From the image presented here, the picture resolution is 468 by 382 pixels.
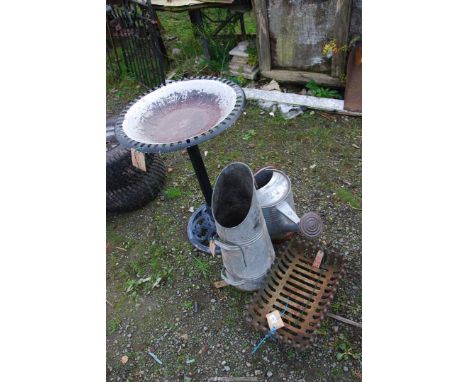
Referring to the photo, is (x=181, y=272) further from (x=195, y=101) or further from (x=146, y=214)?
(x=195, y=101)

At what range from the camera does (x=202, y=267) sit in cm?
340

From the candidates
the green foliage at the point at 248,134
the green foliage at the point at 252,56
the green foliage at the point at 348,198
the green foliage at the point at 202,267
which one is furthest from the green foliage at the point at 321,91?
the green foliage at the point at 202,267

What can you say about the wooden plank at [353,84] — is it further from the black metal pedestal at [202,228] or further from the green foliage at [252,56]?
the black metal pedestal at [202,228]

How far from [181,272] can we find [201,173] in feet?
3.42

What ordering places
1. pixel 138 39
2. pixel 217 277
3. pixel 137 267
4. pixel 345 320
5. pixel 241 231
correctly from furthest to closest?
pixel 138 39 → pixel 137 267 → pixel 217 277 → pixel 345 320 → pixel 241 231

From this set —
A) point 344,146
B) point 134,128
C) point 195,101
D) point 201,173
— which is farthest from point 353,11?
point 134,128

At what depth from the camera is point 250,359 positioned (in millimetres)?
2770

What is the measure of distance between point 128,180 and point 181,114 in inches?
49.8

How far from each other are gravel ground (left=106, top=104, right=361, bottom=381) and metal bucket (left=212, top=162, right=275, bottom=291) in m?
0.32

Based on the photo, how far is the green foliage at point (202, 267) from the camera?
3.37 m

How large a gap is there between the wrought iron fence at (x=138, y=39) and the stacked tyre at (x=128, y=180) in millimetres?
1825

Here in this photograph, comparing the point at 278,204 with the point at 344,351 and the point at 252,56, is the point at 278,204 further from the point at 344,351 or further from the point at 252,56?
the point at 252,56

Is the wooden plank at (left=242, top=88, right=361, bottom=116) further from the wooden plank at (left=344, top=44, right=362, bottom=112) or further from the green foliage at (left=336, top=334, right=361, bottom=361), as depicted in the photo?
the green foliage at (left=336, top=334, right=361, bottom=361)

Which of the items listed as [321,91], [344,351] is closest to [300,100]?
[321,91]
